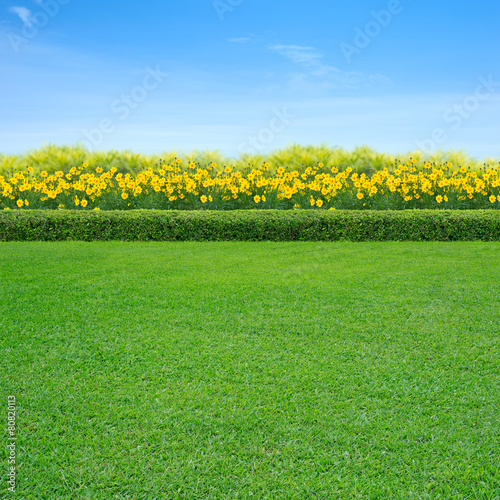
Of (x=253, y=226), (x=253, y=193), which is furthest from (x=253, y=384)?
(x=253, y=193)

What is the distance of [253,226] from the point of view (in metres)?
7.39

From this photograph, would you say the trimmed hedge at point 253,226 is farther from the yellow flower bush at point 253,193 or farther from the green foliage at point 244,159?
the green foliage at point 244,159

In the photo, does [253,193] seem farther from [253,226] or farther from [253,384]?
[253,384]

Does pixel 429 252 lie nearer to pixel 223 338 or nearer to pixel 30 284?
pixel 223 338

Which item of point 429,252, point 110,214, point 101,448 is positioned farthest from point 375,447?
point 110,214

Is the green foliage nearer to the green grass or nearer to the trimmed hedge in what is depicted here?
the trimmed hedge

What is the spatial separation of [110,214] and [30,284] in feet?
9.93

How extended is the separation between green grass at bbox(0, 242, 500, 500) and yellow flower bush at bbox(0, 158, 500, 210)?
4.14 meters

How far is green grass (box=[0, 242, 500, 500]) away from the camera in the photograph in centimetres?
205

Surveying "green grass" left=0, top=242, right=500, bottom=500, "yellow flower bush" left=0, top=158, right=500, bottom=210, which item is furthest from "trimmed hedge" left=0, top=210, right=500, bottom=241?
"green grass" left=0, top=242, right=500, bottom=500

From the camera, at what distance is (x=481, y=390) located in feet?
8.95

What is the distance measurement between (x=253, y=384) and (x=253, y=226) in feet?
15.7

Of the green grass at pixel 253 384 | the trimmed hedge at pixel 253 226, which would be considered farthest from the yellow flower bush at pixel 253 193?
the green grass at pixel 253 384

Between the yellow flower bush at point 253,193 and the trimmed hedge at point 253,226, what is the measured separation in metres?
1.29
